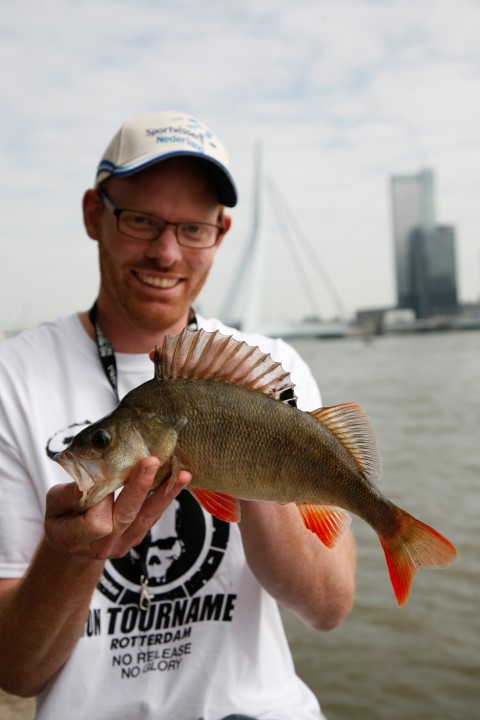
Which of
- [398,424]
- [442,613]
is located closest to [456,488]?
[442,613]

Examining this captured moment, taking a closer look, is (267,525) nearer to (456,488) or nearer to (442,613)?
(442,613)

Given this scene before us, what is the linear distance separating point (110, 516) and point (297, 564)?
1131 mm

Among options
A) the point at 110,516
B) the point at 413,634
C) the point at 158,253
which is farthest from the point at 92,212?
the point at 413,634

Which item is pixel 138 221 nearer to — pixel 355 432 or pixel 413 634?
pixel 355 432

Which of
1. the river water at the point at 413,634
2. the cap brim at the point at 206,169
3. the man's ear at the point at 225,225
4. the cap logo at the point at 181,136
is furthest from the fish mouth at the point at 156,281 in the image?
the river water at the point at 413,634

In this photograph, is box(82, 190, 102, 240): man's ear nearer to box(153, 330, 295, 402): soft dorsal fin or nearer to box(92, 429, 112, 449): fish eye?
box(153, 330, 295, 402): soft dorsal fin

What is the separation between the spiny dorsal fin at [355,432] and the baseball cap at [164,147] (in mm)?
1483

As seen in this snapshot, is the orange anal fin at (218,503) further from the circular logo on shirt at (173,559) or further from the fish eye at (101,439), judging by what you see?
the circular logo on shirt at (173,559)

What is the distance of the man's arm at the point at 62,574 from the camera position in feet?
6.48

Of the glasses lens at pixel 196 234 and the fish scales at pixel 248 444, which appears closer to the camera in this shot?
the fish scales at pixel 248 444

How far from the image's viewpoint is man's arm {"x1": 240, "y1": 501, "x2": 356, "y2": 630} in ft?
8.91

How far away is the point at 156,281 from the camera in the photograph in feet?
10.2

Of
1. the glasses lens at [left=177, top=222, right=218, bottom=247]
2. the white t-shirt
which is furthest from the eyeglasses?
the white t-shirt

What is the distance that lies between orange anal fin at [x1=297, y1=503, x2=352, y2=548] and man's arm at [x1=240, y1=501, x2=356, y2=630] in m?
0.47
